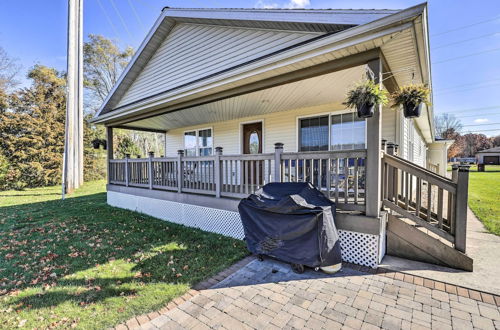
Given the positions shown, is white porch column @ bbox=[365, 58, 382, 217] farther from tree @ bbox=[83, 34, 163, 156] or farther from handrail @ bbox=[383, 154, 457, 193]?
tree @ bbox=[83, 34, 163, 156]

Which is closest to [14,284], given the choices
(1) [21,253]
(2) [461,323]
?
(1) [21,253]

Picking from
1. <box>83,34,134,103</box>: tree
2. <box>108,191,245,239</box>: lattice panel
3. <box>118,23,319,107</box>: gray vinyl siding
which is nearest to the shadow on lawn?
<box>108,191,245,239</box>: lattice panel

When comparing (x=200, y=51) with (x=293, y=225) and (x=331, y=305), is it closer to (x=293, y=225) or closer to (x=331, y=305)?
(x=293, y=225)

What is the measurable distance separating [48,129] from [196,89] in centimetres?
1535

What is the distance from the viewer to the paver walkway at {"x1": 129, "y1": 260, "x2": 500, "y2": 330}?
88.9 inches

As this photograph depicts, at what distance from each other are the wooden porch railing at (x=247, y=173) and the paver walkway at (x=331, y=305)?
4.01 ft

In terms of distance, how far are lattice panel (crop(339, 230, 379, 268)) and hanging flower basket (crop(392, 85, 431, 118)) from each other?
210 cm

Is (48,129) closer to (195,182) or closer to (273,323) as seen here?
(195,182)

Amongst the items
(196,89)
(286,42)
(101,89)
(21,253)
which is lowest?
(21,253)

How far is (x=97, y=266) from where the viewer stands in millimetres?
3605

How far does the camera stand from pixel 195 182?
19.4 feet

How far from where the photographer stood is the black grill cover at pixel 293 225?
3066mm

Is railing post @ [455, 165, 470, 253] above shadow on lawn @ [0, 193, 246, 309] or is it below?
above

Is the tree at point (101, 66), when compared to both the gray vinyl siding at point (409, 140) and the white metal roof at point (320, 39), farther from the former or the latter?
the gray vinyl siding at point (409, 140)
